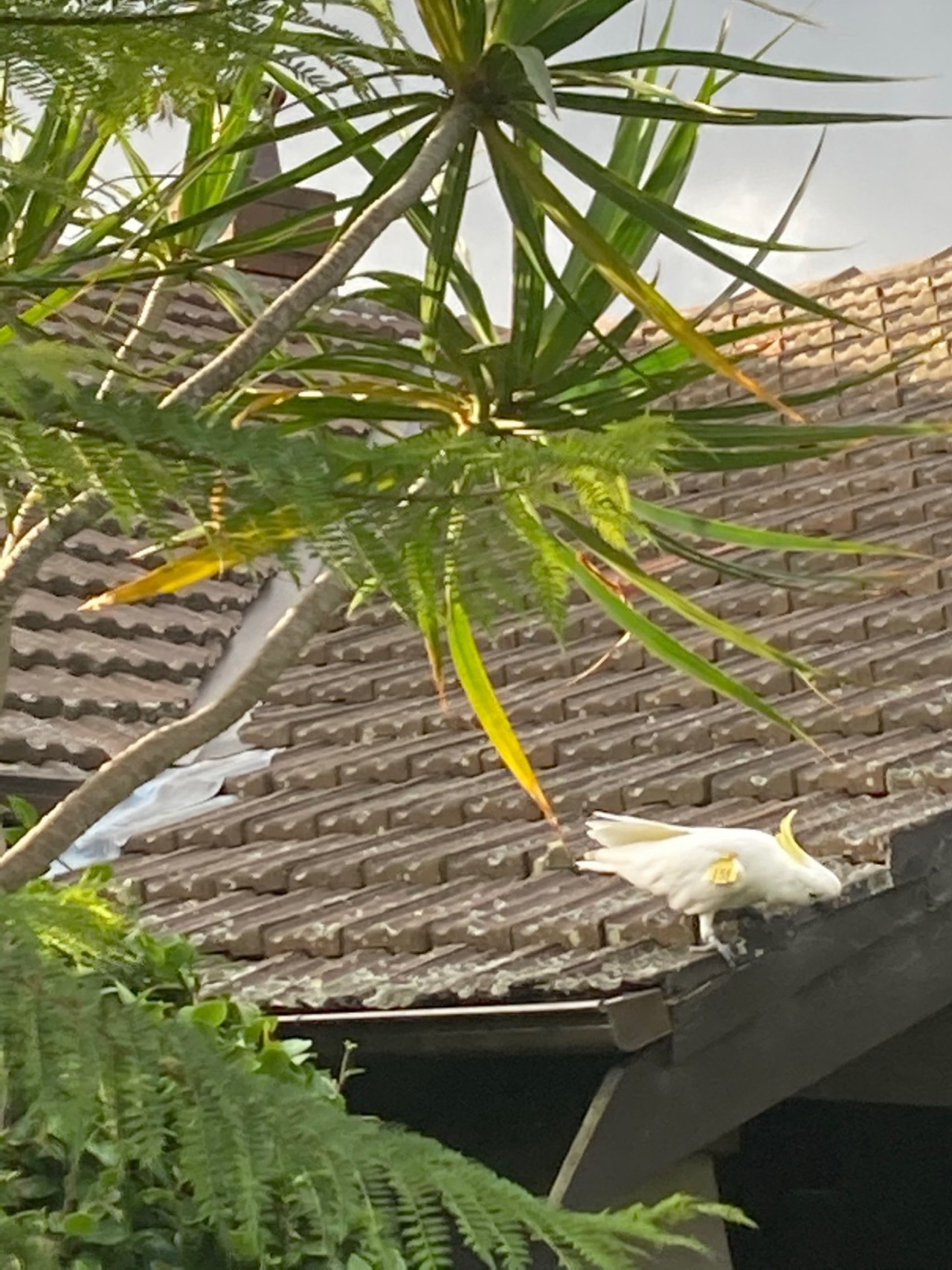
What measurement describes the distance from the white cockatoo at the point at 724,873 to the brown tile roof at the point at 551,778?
0.25ft

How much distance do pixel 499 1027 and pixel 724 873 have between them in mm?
347

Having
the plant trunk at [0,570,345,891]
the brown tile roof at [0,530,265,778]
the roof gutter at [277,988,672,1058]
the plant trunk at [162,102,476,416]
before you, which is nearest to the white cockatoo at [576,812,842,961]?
the roof gutter at [277,988,672,1058]

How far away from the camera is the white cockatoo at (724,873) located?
2135mm

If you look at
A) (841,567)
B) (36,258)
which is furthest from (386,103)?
(841,567)

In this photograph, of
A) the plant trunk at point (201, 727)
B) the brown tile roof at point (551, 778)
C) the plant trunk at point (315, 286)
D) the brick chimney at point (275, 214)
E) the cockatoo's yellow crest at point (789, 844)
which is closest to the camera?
the plant trunk at point (315, 286)

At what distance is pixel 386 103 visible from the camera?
1781 millimetres

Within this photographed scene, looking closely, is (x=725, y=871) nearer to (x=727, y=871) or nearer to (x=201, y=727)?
Result: (x=727, y=871)

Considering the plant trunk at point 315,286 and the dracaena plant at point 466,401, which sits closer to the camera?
the dracaena plant at point 466,401

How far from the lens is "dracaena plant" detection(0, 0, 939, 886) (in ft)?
2.86

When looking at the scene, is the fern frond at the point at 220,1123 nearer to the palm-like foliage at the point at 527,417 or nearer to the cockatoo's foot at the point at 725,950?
the palm-like foliage at the point at 527,417

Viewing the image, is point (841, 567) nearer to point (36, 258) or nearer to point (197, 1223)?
point (36, 258)

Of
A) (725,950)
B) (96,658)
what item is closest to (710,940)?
(725,950)

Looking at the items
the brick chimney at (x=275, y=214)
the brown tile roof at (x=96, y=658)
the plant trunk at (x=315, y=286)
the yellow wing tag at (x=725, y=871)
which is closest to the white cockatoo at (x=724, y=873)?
the yellow wing tag at (x=725, y=871)

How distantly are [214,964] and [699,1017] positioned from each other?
93 centimetres
